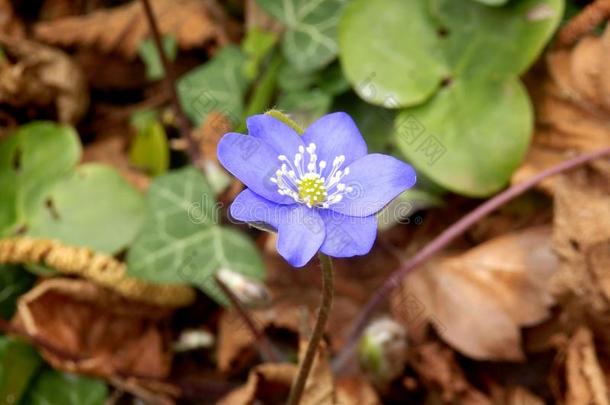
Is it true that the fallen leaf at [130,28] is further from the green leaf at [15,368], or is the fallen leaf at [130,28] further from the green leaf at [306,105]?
the green leaf at [15,368]

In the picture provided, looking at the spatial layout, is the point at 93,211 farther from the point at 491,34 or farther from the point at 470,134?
the point at 491,34

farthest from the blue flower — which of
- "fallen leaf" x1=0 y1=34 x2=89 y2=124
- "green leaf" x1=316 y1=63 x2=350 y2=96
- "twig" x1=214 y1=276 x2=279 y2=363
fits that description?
"fallen leaf" x1=0 y1=34 x2=89 y2=124

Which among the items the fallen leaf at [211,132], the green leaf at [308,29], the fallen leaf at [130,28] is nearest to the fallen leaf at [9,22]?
the fallen leaf at [130,28]

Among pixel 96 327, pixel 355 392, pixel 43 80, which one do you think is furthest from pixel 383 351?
pixel 43 80

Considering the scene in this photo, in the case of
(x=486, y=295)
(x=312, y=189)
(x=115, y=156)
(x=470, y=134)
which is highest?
(x=312, y=189)

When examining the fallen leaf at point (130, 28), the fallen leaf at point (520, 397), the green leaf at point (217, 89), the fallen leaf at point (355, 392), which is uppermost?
the fallen leaf at point (130, 28)

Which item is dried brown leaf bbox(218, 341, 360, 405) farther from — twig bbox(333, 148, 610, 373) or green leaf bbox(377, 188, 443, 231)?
green leaf bbox(377, 188, 443, 231)
